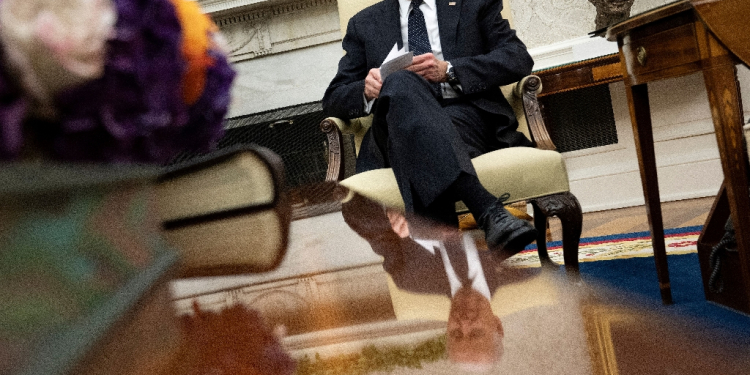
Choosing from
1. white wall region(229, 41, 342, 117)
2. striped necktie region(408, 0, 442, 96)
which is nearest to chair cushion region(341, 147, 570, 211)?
striped necktie region(408, 0, 442, 96)

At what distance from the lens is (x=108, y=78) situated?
0.18 m

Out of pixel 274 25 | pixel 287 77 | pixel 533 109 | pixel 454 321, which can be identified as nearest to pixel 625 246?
pixel 533 109

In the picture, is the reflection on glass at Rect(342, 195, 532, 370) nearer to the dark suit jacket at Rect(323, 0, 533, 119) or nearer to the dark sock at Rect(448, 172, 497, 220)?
the dark sock at Rect(448, 172, 497, 220)

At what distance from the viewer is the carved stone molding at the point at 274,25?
11.8ft

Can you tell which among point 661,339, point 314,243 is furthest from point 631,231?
point 661,339

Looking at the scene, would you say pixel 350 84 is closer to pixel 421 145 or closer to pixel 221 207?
pixel 421 145

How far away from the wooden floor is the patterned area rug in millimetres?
128

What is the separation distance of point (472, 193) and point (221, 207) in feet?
2.95

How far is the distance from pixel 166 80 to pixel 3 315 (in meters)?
0.09

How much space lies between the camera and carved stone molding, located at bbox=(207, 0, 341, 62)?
361 cm

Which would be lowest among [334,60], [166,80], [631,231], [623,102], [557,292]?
[631,231]

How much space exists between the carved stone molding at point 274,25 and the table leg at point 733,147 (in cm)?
284

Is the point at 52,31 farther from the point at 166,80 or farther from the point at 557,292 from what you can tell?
the point at 557,292

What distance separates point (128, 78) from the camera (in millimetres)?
186
